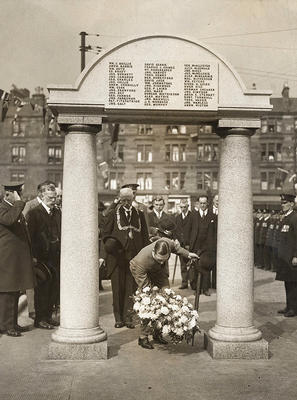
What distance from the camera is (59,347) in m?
7.11

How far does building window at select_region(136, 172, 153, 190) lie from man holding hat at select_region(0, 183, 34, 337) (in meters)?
49.3

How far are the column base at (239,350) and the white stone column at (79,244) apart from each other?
134 cm

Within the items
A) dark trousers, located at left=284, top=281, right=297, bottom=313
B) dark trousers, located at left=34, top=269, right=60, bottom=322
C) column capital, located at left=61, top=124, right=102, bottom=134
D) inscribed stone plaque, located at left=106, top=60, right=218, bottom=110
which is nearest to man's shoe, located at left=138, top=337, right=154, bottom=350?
dark trousers, located at left=34, top=269, right=60, bottom=322

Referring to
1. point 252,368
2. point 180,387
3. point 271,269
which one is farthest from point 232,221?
point 271,269

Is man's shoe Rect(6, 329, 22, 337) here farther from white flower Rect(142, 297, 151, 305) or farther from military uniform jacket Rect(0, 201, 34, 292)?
white flower Rect(142, 297, 151, 305)

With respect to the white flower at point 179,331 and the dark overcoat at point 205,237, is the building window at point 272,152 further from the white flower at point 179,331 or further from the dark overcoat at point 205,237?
the white flower at point 179,331

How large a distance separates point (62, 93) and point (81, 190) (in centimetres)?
118

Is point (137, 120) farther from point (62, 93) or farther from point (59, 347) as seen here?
point (59, 347)

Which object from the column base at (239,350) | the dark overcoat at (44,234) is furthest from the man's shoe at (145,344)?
the dark overcoat at (44,234)

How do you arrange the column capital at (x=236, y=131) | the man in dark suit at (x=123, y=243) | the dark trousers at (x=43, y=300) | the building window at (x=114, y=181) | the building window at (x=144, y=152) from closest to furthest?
the column capital at (x=236, y=131) → the dark trousers at (x=43, y=300) → the man in dark suit at (x=123, y=243) → the building window at (x=114, y=181) → the building window at (x=144, y=152)

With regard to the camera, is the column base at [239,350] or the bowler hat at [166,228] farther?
the bowler hat at [166,228]

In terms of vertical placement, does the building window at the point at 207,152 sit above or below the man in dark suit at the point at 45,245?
above

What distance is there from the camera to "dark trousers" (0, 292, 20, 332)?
8484 millimetres

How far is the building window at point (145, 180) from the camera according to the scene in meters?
57.9
